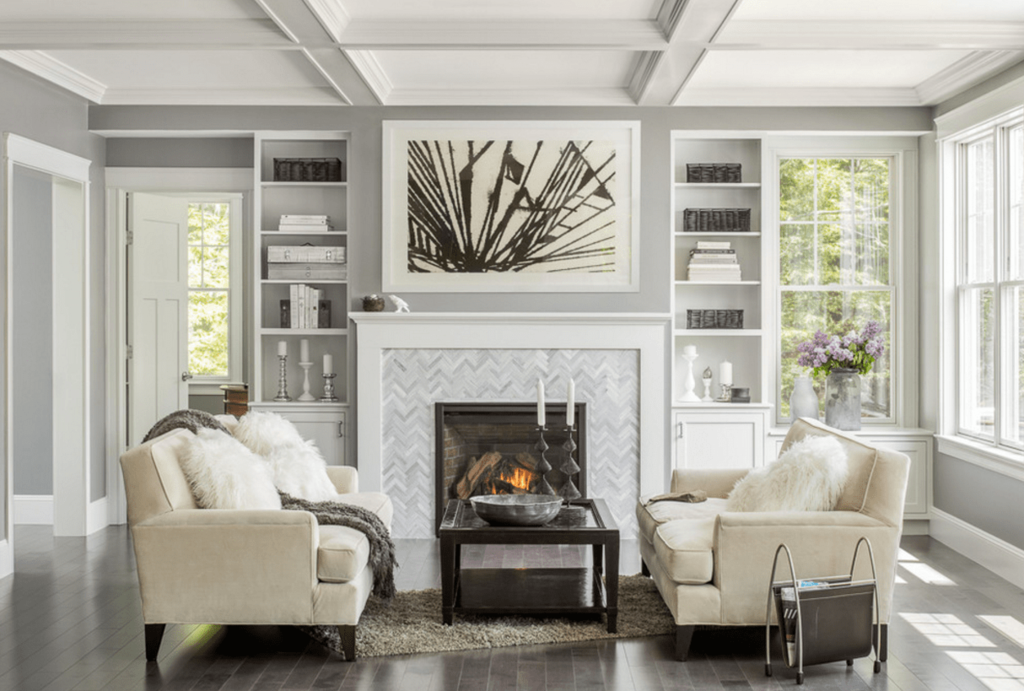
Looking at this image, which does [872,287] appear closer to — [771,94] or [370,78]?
[771,94]

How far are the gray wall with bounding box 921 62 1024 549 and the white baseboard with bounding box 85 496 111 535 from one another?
17.8 feet

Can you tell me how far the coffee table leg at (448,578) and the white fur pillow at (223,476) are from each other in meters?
0.73

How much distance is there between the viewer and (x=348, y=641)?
347 centimetres

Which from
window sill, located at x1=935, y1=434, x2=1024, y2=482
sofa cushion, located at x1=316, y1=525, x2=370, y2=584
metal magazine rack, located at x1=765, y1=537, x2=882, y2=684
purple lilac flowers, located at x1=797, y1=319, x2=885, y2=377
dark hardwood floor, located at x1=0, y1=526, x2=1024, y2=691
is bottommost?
dark hardwood floor, located at x1=0, y1=526, x2=1024, y2=691

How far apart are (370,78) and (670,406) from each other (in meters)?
2.72

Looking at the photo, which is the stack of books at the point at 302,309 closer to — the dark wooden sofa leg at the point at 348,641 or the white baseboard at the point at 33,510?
the white baseboard at the point at 33,510

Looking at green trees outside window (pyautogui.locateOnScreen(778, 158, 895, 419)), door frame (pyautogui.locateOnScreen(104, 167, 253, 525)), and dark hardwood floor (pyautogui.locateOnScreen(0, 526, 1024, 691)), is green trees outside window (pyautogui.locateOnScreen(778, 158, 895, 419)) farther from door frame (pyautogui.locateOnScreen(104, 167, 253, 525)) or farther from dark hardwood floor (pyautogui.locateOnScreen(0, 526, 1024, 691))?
door frame (pyautogui.locateOnScreen(104, 167, 253, 525))

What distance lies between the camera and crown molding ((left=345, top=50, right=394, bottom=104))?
187 inches

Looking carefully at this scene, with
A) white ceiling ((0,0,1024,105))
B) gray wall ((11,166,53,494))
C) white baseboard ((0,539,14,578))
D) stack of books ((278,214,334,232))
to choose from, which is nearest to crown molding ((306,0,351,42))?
white ceiling ((0,0,1024,105))

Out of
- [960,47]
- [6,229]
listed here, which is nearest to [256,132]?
[6,229]

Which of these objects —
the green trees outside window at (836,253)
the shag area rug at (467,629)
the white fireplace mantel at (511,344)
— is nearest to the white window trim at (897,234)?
the green trees outside window at (836,253)

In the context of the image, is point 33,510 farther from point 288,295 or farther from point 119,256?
point 288,295

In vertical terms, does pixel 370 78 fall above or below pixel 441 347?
above

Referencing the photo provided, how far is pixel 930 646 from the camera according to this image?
363 cm
